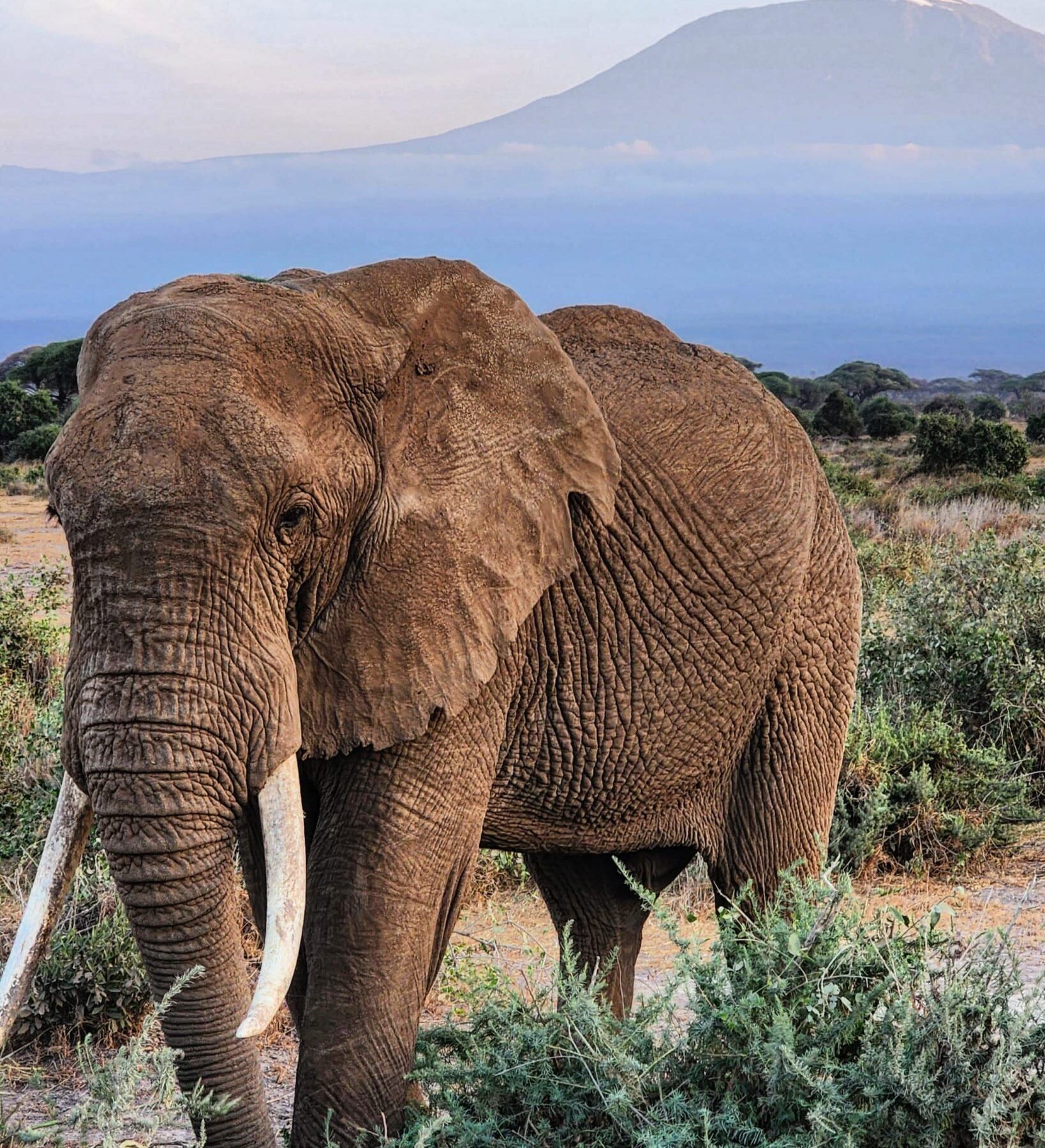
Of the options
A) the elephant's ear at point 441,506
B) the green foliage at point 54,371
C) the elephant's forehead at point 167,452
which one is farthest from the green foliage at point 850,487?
the green foliage at point 54,371

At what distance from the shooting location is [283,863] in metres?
3.17

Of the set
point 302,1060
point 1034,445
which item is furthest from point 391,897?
point 1034,445

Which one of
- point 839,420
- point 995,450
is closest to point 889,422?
point 839,420

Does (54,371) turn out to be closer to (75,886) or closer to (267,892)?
(75,886)

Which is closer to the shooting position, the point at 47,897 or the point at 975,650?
the point at 47,897

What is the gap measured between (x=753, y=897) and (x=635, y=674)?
0.67m

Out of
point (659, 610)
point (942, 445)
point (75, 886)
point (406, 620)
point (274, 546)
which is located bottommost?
point (942, 445)

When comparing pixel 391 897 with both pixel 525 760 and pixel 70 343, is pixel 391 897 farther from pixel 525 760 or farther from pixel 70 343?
pixel 70 343

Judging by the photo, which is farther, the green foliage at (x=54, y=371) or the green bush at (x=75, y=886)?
the green foliage at (x=54, y=371)

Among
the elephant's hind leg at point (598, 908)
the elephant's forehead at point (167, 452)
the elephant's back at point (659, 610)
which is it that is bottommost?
the elephant's hind leg at point (598, 908)

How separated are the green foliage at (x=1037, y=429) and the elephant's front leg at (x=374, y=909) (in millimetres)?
30961

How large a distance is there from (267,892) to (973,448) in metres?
21.8

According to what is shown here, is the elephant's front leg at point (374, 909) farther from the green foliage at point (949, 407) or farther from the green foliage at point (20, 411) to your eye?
the green foliage at point (949, 407)

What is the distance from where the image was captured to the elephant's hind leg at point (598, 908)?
5.02m
